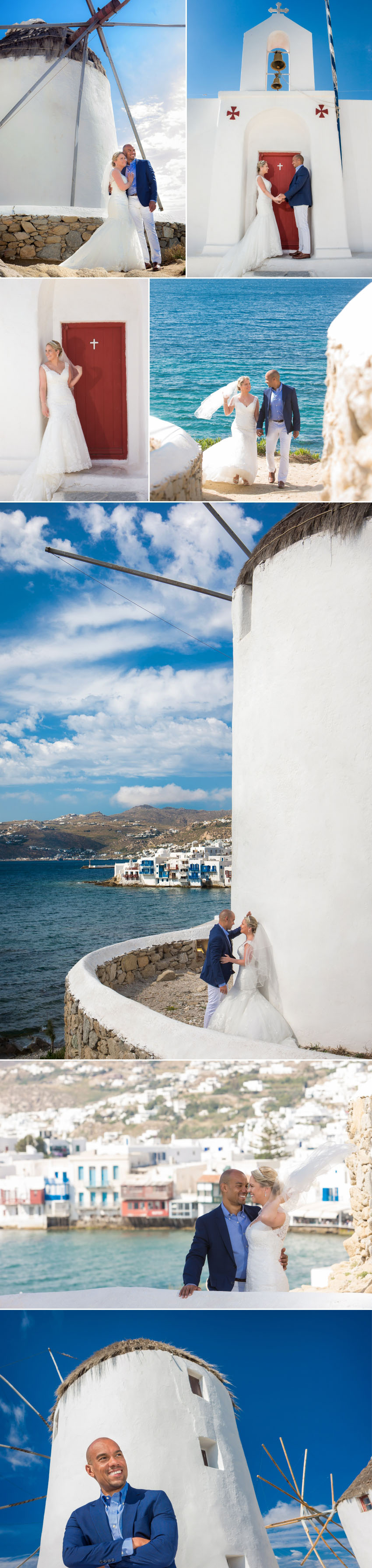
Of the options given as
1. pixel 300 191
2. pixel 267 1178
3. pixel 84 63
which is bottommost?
pixel 267 1178

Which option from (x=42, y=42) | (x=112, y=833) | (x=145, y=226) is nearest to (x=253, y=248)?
(x=145, y=226)

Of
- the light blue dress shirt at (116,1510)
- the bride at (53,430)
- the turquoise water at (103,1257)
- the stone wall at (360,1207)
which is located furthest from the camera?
the bride at (53,430)

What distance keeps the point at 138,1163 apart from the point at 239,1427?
155 centimetres

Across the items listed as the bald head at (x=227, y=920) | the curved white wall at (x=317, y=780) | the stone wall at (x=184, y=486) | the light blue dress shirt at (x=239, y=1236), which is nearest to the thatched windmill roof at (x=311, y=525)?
the curved white wall at (x=317, y=780)

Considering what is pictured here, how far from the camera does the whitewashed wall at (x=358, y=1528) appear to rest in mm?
4707

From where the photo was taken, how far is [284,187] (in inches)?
317

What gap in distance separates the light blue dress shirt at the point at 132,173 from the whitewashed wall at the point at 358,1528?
9455 mm

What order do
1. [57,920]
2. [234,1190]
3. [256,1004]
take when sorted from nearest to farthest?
1. [234,1190]
2. [256,1004]
3. [57,920]

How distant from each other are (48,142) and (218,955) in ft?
24.2

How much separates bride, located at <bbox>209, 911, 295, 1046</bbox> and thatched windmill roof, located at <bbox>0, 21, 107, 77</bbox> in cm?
760

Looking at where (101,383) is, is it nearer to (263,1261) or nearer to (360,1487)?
(263,1261)

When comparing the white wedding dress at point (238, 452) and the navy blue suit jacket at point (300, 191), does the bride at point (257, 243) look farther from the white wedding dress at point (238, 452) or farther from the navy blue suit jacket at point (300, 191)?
the white wedding dress at point (238, 452)

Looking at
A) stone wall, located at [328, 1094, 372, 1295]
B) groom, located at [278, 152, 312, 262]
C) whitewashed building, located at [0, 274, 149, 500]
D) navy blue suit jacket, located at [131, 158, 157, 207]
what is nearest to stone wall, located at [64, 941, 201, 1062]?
stone wall, located at [328, 1094, 372, 1295]

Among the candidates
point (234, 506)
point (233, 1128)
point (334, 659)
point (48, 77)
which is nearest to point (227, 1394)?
point (233, 1128)
